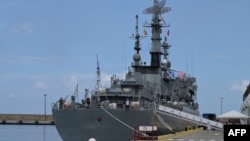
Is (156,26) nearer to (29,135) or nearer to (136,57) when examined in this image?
(136,57)

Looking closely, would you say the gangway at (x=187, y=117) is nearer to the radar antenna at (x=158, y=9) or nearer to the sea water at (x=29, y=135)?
the radar antenna at (x=158, y=9)

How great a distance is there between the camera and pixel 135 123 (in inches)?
1766

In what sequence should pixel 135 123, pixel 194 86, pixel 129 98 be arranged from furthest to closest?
pixel 194 86 → pixel 129 98 → pixel 135 123

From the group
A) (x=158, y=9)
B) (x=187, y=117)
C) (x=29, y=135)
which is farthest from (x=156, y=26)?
(x=29, y=135)

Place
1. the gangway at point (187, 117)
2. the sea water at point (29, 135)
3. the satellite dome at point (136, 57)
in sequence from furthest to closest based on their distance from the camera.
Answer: the sea water at point (29, 135)
the satellite dome at point (136, 57)
the gangway at point (187, 117)

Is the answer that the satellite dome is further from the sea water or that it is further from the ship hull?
the sea water

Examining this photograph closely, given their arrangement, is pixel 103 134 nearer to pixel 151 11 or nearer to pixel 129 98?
pixel 129 98

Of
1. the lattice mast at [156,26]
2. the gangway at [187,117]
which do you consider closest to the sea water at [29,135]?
the lattice mast at [156,26]

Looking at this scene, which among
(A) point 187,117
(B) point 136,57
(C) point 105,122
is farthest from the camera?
(B) point 136,57

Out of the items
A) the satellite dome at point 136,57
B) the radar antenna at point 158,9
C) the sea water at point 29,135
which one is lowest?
the sea water at point 29,135

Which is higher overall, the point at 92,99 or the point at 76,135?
the point at 92,99

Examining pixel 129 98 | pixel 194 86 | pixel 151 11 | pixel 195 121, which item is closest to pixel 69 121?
pixel 129 98

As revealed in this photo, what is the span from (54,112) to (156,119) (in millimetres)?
9923

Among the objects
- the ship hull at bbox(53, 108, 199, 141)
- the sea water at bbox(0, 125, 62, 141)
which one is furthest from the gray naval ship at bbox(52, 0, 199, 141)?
the sea water at bbox(0, 125, 62, 141)
